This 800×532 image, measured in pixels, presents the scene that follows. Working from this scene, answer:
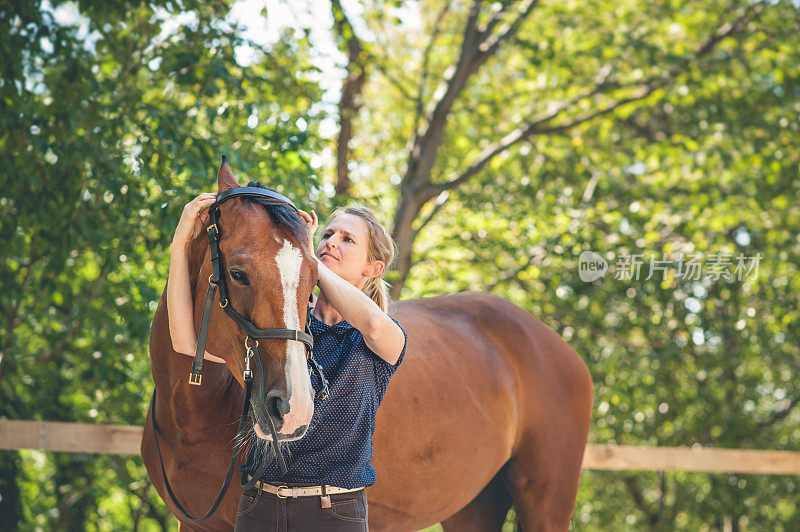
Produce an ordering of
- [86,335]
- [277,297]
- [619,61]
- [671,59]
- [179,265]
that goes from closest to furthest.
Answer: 1. [277,297]
2. [179,265]
3. [86,335]
4. [671,59]
5. [619,61]

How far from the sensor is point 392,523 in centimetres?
265

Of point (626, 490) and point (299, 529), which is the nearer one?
point (299, 529)

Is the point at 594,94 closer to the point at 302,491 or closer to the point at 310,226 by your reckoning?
the point at 310,226

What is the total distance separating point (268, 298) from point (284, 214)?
232mm

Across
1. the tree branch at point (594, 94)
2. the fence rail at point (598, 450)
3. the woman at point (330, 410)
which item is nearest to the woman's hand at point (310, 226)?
the woman at point (330, 410)

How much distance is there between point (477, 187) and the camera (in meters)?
7.15

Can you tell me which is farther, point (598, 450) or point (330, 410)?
Answer: point (598, 450)

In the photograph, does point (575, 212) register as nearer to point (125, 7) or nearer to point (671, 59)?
A: point (671, 59)

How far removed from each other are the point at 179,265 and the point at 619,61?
641cm

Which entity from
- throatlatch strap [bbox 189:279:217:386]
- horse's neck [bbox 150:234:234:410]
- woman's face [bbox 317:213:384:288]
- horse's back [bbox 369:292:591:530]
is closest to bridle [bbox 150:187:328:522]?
throatlatch strap [bbox 189:279:217:386]

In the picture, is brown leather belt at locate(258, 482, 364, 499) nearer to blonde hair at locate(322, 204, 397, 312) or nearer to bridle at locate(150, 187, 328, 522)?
bridle at locate(150, 187, 328, 522)

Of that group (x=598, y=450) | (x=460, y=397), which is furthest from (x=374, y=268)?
(x=598, y=450)

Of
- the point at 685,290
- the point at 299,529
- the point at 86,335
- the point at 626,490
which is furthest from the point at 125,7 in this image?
the point at 626,490

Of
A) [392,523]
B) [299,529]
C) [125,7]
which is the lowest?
[392,523]
